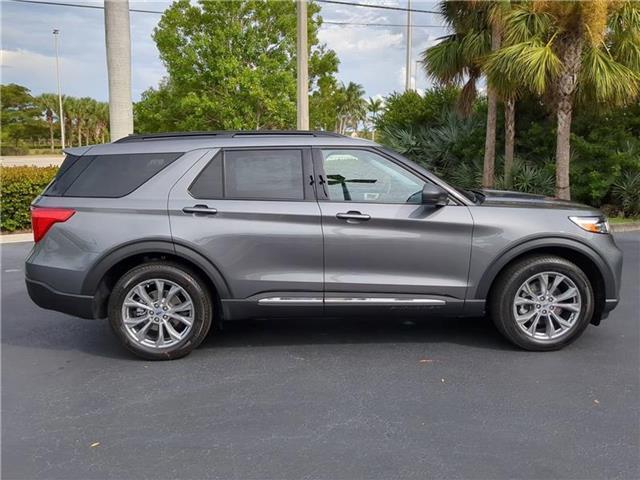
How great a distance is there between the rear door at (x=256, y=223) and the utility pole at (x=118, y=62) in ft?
20.7

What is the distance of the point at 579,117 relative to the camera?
13000 mm

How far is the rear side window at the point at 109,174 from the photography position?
432 centimetres

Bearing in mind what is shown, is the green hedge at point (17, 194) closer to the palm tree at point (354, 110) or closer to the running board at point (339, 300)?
the running board at point (339, 300)

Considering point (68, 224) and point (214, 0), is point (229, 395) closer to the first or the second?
point (68, 224)

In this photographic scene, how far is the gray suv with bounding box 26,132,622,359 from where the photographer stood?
13.9 ft

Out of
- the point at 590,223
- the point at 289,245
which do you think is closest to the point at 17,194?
the point at 289,245

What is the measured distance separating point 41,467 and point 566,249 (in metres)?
3.87

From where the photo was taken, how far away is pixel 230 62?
18250 mm

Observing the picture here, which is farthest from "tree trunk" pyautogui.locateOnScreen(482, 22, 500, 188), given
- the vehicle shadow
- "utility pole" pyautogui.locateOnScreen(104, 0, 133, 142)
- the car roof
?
the car roof

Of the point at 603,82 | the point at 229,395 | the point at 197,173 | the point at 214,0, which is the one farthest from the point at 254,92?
the point at 229,395

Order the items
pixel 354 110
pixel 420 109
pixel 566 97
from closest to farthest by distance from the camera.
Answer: pixel 566 97
pixel 420 109
pixel 354 110

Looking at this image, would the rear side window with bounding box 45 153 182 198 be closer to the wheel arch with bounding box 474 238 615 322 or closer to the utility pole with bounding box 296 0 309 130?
the wheel arch with bounding box 474 238 615 322

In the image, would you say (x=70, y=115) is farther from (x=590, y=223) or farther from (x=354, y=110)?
(x=590, y=223)

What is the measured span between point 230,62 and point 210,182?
15065 mm
